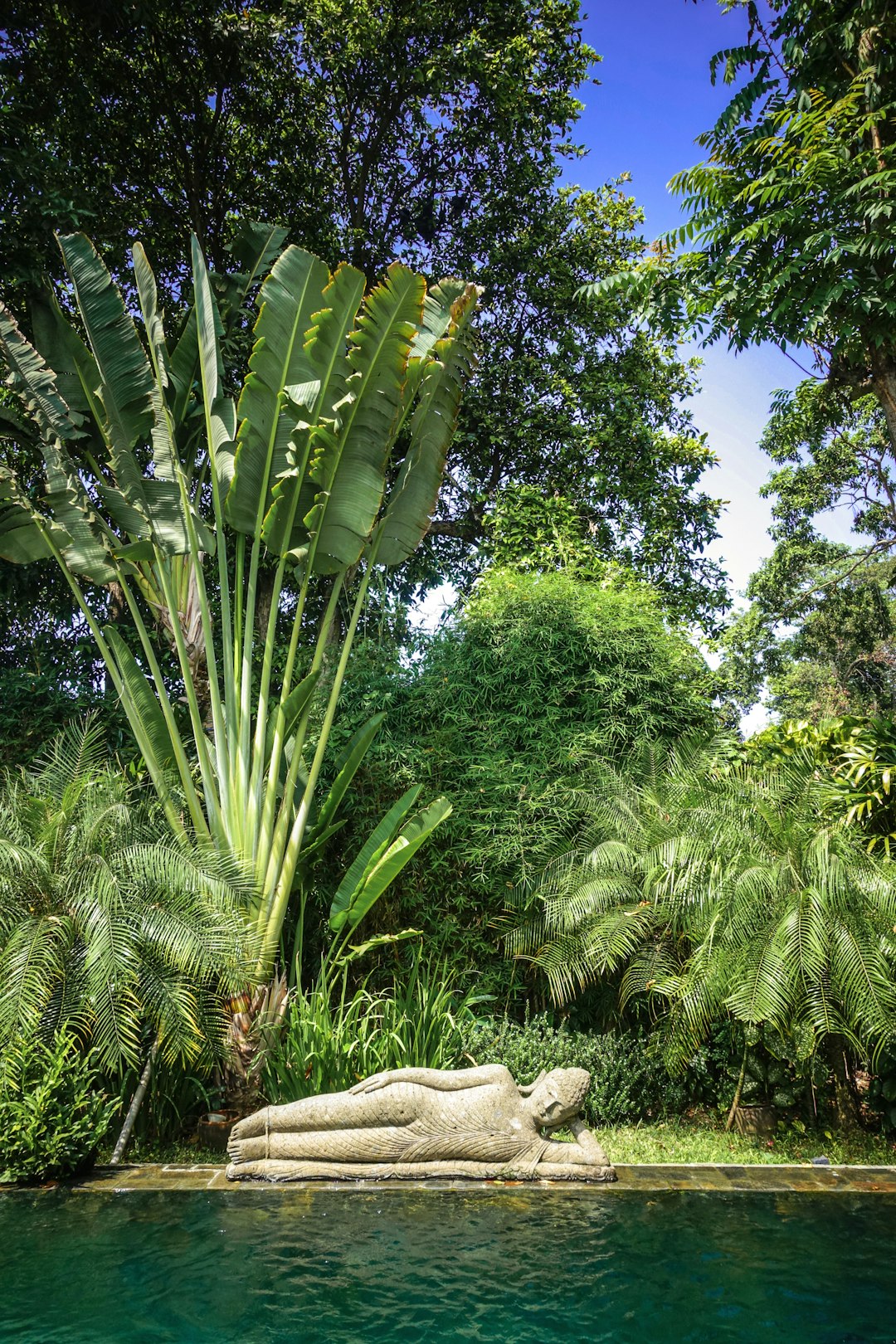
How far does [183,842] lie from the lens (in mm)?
6637

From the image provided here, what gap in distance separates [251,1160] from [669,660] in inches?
236

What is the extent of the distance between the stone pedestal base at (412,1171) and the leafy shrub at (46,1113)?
Answer: 0.97m

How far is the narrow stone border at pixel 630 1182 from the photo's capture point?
542 centimetres

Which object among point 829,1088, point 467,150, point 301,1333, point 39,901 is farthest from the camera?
point 467,150

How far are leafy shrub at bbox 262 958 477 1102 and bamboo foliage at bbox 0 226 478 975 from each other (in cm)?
58

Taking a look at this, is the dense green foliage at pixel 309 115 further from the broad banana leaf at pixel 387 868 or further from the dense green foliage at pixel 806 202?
the broad banana leaf at pixel 387 868

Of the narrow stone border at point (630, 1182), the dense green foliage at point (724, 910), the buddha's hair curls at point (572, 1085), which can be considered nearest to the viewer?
the narrow stone border at point (630, 1182)

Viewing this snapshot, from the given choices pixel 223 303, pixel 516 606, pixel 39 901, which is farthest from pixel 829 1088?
pixel 223 303

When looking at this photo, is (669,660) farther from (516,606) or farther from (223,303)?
(223,303)

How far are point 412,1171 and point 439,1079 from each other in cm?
55

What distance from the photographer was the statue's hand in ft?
19.3

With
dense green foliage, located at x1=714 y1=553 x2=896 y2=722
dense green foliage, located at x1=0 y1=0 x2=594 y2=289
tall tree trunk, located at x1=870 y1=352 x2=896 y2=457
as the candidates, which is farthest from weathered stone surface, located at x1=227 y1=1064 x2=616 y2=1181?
dense green foliage, located at x1=714 y1=553 x2=896 y2=722

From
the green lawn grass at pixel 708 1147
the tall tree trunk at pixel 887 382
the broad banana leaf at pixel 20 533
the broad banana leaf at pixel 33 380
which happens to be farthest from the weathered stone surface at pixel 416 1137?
the tall tree trunk at pixel 887 382

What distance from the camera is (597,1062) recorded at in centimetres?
753
